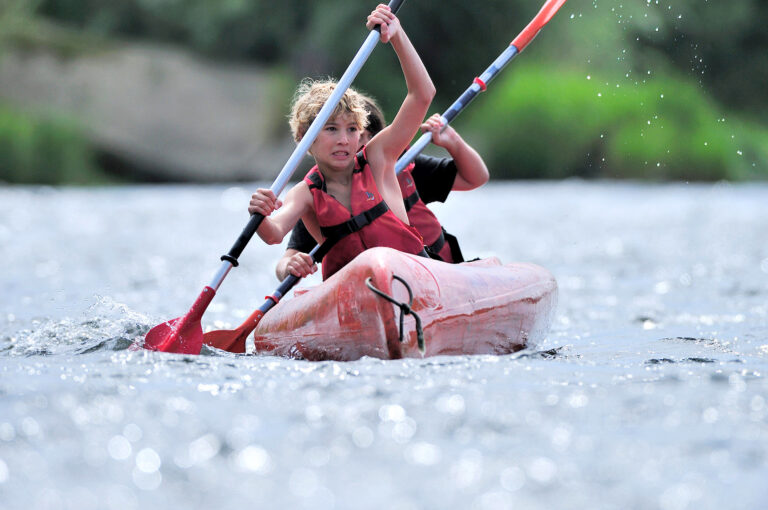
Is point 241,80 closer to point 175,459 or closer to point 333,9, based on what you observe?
point 333,9

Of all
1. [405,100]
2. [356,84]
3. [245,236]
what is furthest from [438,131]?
[356,84]

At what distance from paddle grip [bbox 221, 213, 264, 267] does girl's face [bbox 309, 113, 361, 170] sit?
35 centimetres

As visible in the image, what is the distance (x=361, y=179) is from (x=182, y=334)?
901 mm

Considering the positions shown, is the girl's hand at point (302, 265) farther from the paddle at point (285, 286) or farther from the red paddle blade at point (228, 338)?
the red paddle blade at point (228, 338)

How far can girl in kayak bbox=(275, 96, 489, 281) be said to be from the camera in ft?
14.8

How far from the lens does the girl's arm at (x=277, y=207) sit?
391cm

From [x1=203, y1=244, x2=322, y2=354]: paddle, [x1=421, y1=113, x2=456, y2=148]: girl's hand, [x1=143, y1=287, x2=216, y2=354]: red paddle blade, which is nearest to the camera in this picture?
[x1=143, y1=287, x2=216, y2=354]: red paddle blade

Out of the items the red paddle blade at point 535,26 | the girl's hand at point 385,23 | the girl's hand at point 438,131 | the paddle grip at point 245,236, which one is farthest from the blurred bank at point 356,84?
the paddle grip at point 245,236

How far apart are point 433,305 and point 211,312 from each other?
8.81ft

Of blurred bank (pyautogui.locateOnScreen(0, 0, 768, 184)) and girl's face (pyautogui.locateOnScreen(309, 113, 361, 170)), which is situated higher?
girl's face (pyautogui.locateOnScreen(309, 113, 361, 170))

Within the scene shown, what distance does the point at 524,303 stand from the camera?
420cm

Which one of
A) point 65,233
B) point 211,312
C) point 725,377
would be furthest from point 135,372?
point 65,233

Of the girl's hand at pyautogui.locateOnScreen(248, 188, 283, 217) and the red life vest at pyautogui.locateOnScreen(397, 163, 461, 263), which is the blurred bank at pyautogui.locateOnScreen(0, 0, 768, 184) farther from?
the girl's hand at pyautogui.locateOnScreen(248, 188, 283, 217)

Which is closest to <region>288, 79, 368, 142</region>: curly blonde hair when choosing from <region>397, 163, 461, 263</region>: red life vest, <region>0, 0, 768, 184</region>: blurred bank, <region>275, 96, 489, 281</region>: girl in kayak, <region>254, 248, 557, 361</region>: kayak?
<region>275, 96, 489, 281</region>: girl in kayak
